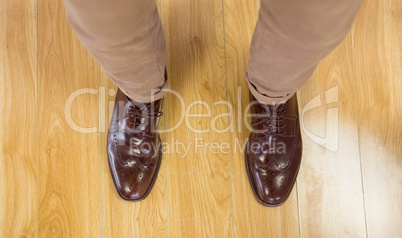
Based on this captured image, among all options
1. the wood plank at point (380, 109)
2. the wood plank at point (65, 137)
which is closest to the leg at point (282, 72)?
the wood plank at point (380, 109)

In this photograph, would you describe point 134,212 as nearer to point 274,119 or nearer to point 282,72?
point 274,119

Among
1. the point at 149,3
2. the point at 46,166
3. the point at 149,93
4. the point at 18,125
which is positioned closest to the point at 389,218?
the point at 149,93

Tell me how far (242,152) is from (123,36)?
0.55m

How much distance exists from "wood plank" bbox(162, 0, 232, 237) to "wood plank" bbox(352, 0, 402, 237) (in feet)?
1.34

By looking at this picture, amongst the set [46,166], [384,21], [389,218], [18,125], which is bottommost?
[389,218]

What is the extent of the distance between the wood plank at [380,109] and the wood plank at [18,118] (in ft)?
3.15

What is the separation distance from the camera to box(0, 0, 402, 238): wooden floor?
0.85m

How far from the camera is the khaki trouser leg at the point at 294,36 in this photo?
0.38m

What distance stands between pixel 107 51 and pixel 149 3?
0.32ft

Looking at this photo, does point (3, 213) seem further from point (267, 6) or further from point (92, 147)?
point (267, 6)

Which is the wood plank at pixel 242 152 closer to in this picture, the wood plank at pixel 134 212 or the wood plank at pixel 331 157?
the wood plank at pixel 331 157

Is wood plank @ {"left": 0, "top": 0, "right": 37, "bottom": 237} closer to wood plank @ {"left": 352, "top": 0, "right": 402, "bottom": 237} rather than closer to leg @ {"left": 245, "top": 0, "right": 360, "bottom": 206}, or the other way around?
leg @ {"left": 245, "top": 0, "right": 360, "bottom": 206}

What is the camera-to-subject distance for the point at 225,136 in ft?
2.92

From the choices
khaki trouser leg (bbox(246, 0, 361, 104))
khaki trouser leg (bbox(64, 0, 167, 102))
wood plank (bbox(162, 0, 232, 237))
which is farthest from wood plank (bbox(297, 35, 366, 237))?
khaki trouser leg (bbox(64, 0, 167, 102))
